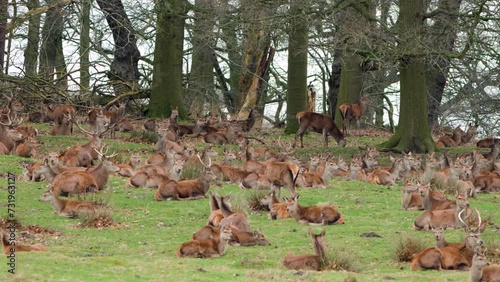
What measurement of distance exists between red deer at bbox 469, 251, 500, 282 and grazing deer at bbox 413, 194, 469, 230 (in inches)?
140

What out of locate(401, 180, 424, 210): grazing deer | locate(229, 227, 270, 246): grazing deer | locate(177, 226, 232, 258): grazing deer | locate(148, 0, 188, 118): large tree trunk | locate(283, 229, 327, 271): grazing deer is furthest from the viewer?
locate(148, 0, 188, 118): large tree trunk

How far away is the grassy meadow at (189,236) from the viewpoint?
399 inches

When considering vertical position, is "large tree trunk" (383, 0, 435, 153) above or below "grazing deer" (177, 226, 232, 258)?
above

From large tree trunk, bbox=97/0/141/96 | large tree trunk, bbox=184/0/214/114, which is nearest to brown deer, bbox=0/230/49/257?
large tree trunk, bbox=184/0/214/114

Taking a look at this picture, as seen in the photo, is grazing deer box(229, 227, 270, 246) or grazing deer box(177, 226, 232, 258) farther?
grazing deer box(229, 227, 270, 246)

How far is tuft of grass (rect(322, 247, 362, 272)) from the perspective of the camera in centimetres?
1096

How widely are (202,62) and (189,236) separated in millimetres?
23090

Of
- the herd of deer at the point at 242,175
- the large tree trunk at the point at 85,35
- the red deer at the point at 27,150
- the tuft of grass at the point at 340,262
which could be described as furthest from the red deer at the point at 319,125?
the tuft of grass at the point at 340,262

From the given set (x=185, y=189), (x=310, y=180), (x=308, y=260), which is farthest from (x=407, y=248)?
(x=310, y=180)

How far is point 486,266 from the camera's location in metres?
10.2

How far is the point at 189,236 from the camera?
13070 mm

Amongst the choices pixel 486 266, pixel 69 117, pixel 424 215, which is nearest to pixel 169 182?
pixel 424 215

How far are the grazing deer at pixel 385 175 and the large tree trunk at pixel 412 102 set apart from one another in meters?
3.55

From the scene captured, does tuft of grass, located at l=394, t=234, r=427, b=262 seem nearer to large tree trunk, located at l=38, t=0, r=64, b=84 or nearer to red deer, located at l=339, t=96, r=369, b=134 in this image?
large tree trunk, located at l=38, t=0, r=64, b=84
